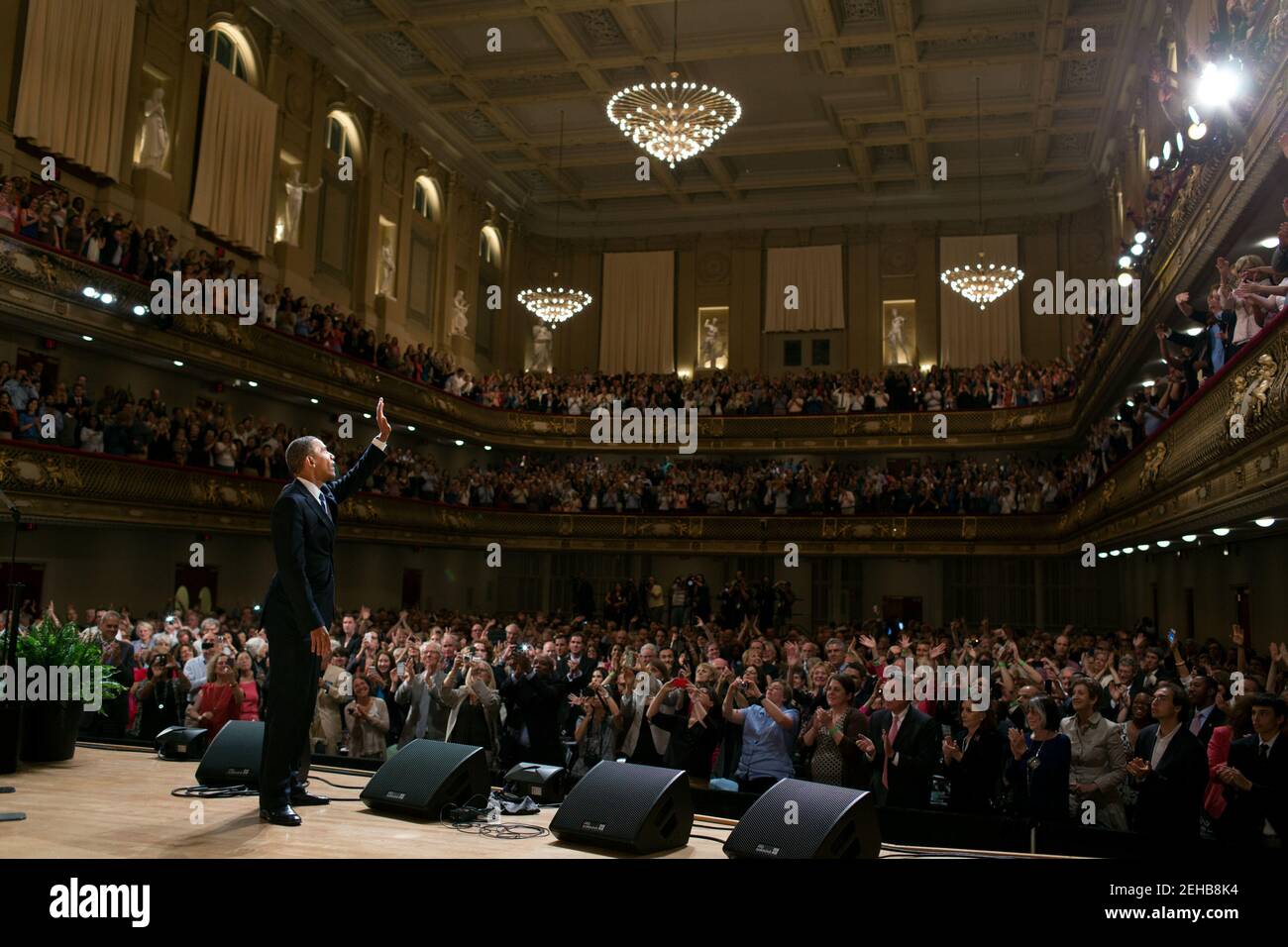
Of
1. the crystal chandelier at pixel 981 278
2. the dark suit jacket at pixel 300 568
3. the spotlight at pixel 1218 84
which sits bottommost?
the dark suit jacket at pixel 300 568

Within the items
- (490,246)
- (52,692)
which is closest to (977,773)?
(52,692)

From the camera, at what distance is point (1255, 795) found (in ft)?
18.1

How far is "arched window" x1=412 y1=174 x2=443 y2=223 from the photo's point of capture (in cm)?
2627

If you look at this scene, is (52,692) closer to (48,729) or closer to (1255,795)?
(48,729)

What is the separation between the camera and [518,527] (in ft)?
81.5

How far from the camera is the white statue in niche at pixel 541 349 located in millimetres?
30484

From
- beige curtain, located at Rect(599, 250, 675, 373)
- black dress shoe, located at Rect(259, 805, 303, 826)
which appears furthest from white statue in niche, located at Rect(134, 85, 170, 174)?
black dress shoe, located at Rect(259, 805, 303, 826)

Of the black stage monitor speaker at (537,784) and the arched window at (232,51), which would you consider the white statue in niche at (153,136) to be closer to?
the arched window at (232,51)

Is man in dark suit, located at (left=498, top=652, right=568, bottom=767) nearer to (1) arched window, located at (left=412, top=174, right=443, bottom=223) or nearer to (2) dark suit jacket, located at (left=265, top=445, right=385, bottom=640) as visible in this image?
(2) dark suit jacket, located at (left=265, top=445, right=385, bottom=640)

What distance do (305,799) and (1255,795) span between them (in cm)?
497

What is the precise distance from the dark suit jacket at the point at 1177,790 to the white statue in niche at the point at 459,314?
924 inches

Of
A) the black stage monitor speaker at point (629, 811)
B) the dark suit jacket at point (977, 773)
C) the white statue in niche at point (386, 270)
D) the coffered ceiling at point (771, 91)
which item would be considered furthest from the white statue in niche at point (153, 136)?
the black stage monitor speaker at point (629, 811)
